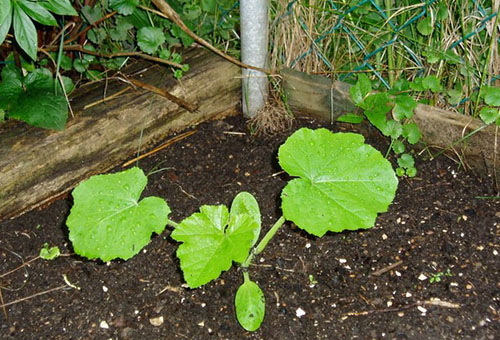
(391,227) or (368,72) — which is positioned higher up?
(368,72)

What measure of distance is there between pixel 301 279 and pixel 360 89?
741 mm

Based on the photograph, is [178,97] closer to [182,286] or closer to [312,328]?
[182,286]

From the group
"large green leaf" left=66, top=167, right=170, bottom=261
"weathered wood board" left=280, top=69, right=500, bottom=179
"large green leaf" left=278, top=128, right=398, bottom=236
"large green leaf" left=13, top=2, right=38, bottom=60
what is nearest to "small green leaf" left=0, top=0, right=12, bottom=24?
"large green leaf" left=13, top=2, right=38, bottom=60

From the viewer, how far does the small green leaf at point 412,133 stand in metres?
1.92

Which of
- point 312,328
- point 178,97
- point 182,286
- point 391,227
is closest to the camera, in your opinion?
point 312,328

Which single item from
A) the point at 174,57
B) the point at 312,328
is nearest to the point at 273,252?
the point at 312,328

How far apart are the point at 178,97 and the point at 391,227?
95 centimetres

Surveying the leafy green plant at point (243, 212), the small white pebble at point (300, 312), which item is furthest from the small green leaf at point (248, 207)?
the small white pebble at point (300, 312)

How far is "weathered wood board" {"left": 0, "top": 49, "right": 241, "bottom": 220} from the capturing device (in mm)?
1842

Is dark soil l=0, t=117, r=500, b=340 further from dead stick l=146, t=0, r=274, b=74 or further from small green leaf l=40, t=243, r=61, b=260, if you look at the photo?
dead stick l=146, t=0, r=274, b=74

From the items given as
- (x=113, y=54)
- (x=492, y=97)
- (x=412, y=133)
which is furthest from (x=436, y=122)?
(x=113, y=54)

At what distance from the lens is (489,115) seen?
180 cm

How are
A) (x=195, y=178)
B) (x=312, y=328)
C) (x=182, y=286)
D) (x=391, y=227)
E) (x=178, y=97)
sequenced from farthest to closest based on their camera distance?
(x=178, y=97) → (x=195, y=178) → (x=391, y=227) → (x=182, y=286) → (x=312, y=328)

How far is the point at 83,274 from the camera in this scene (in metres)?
1.73
